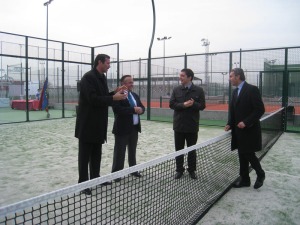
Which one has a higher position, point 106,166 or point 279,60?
point 279,60

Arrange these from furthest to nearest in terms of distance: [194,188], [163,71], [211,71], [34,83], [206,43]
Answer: [206,43], [34,83], [163,71], [211,71], [194,188]

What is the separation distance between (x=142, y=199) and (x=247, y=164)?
2126mm

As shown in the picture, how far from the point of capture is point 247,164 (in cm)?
467

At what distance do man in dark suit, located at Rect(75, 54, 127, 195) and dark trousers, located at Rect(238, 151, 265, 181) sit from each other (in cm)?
221

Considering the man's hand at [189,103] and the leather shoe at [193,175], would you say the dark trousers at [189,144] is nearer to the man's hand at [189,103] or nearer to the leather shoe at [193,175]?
the leather shoe at [193,175]

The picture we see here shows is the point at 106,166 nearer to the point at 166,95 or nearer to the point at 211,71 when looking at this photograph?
the point at 211,71

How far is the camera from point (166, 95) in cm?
1692

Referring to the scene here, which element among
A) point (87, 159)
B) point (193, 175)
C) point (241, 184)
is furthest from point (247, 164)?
point (87, 159)

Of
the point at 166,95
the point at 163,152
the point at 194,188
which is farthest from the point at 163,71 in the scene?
the point at 194,188

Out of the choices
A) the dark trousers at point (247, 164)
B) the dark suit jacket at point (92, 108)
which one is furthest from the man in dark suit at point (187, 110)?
the dark suit jacket at point (92, 108)

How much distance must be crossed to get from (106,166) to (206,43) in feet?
137

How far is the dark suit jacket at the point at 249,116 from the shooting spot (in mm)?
4316

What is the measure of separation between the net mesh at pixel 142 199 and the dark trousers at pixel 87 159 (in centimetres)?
25

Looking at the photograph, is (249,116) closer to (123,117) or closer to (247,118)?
(247,118)
